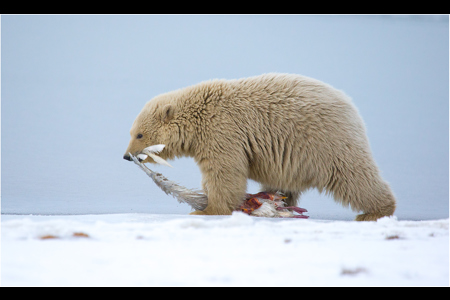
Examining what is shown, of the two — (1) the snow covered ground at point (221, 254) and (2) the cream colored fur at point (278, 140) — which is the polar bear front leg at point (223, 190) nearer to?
(2) the cream colored fur at point (278, 140)

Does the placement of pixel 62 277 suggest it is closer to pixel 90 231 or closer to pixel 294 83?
pixel 90 231

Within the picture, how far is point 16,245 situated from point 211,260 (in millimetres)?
1082

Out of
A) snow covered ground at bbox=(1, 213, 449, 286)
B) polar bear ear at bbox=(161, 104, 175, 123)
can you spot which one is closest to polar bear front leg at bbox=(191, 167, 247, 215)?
polar bear ear at bbox=(161, 104, 175, 123)

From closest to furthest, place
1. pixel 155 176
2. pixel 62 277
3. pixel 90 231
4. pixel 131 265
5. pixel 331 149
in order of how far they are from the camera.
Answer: pixel 62 277
pixel 131 265
pixel 90 231
pixel 331 149
pixel 155 176

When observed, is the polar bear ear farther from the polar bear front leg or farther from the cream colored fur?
the polar bear front leg

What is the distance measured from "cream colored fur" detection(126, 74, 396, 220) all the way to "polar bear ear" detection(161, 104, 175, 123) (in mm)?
11

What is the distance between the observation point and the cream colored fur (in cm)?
510

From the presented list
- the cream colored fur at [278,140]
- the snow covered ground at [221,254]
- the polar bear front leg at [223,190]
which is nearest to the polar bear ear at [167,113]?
the cream colored fur at [278,140]

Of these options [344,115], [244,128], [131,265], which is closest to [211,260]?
[131,265]

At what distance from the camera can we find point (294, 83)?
17.6 feet

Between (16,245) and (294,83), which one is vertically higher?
(294,83)

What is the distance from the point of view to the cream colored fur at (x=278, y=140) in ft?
16.7

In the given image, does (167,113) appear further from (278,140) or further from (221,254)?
(221,254)

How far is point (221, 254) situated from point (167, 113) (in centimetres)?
310
